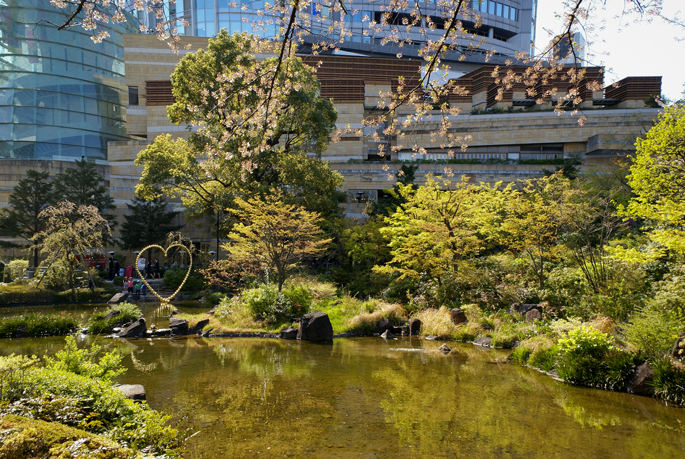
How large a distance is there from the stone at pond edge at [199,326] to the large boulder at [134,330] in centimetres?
138

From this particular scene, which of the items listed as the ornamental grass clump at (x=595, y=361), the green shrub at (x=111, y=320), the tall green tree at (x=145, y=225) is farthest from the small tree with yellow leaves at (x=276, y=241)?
the tall green tree at (x=145, y=225)

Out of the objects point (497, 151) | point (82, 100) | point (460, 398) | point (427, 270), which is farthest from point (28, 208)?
point (497, 151)

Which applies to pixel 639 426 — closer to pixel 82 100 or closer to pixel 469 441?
A: pixel 469 441

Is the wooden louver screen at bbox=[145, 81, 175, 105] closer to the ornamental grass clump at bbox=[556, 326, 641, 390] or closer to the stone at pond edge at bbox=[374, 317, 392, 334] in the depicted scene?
the stone at pond edge at bbox=[374, 317, 392, 334]

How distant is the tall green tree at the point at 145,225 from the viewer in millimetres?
27406

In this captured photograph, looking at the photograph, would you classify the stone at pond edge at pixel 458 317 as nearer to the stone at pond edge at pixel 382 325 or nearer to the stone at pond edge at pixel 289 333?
the stone at pond edge at pixel 382 325

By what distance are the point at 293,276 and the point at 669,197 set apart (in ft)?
42.2

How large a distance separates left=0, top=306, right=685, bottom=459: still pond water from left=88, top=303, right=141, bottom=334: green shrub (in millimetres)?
2544

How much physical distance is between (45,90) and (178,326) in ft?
126

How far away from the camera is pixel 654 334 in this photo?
7.51m

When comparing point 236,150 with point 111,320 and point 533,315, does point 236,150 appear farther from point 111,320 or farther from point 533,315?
point 533,315

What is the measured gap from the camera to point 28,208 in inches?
1039

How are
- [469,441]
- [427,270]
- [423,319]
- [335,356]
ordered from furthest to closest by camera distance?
[427,270] < [423,319] < [335,356] < [469,441]

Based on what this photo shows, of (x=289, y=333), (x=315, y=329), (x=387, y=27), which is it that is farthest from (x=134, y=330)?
(x=387, y=27)
